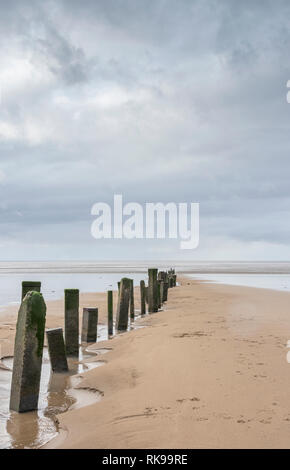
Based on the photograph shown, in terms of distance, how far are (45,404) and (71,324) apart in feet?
12.8

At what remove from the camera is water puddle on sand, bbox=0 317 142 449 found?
491cm

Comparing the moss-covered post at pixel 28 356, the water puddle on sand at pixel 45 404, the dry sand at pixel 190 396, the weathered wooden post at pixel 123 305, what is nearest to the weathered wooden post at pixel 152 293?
the weathered wooden post at pixel 123 305

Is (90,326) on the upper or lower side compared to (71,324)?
lower

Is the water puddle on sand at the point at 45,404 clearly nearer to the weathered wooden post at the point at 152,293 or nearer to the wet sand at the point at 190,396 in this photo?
the wet sand at the point at 190,396

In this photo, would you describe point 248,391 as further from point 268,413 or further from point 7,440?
point 7,440

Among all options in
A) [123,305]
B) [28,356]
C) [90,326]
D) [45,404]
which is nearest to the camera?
[28,356]

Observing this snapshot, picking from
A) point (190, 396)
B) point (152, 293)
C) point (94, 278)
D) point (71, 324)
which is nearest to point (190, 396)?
point (190, 396)

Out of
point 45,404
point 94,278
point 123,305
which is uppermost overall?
point 123,305

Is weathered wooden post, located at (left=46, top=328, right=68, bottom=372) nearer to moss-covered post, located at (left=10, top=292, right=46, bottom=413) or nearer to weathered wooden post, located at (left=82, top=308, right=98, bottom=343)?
moss-covered post, located at (left=10, top=292, right=46, bottom=413)

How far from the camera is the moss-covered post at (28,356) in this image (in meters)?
5.79

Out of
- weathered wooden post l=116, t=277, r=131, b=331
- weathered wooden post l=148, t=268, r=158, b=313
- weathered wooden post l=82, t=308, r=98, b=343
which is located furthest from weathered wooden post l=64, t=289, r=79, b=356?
weathered wooden post l=148, t=268, r=158, b=313

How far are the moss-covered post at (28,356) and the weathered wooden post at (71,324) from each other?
3923 mm

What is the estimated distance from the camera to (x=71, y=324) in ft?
33.2

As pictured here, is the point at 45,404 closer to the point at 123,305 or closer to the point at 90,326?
the point at 90,326
